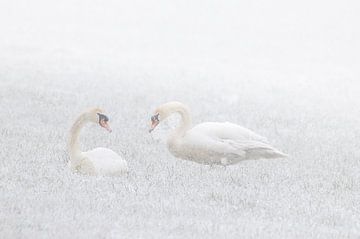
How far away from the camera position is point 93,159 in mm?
9875

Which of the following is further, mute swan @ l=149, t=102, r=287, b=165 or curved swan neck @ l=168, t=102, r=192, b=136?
curved swan neck @ l=168, t=102, r=192, b=136

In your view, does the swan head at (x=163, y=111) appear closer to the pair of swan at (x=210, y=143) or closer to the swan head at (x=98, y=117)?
the pair of swan at (x=210, y=143)

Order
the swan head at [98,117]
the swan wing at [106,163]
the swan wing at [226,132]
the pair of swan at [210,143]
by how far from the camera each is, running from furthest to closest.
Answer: the swan wing at [226,132], the pair of swan at [210,143], the swan head at [98,117], the swan wing at [106,163]

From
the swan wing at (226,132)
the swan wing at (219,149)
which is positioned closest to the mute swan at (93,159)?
the swan wing at (219,149)

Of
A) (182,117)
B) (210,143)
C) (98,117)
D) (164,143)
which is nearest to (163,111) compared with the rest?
(182,117)

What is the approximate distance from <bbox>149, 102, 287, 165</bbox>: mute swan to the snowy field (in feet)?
0.70

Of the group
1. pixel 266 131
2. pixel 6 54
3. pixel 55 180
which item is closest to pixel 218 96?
pixel 266 131

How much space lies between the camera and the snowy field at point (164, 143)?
307 inches

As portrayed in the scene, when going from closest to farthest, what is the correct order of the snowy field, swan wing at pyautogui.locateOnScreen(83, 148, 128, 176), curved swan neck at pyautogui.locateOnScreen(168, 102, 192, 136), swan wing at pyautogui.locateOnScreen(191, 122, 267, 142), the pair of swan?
1. the snowy field
2. swan wing at pyautogui.locateOnScreen(83, 148, 128, 176)
3. the pair of swan
4. swan wing at pyautogui.locateOnScreen(191, 122, 267, 142)
5. curved swan neck at pyautogui.locateOnScreen(168, 102, 192, 136)

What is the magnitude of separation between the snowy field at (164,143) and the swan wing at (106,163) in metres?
0.15

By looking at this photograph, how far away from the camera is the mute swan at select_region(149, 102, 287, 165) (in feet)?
34.2

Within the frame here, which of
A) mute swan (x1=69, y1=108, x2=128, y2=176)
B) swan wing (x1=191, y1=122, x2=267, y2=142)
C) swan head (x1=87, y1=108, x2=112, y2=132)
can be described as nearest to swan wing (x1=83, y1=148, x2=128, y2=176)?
mute swan (x1=69, y1=108, x2=128, y2=176)

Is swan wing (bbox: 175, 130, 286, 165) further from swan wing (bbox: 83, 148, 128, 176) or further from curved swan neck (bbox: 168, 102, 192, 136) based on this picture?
swan wing (bbox: 83, 148, 128, 176)

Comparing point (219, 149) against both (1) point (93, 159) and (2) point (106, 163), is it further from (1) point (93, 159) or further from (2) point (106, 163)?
(1) point (93, 159)
